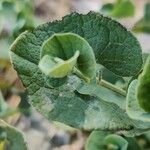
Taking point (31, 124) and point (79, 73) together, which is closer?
point (79, 73)

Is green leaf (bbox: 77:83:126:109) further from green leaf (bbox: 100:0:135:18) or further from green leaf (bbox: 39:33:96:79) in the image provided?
green leaf (bbox: 100:0:135:18)

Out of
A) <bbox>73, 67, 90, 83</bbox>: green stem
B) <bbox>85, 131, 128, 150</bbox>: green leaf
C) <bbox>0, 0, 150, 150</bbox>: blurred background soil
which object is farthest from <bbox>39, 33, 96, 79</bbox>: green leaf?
<bbox>0, 0, 150, 150</bbox>: blurred background soil

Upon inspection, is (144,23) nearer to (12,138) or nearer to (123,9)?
(123,9)

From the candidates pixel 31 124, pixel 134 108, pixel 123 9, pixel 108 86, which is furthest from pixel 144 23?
pixel 134 108

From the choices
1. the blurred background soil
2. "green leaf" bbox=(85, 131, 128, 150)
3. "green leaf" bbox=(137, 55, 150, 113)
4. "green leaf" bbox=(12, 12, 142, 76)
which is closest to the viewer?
"green leaf" bbox=(137, 55, 150, 113)

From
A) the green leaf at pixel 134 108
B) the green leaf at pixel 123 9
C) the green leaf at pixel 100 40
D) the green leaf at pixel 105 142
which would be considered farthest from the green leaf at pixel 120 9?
the green leaf at pixel 134 108

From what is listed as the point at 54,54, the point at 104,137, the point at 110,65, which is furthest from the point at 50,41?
the point at 104,137

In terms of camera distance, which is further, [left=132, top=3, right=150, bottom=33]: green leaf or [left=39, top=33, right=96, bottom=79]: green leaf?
[left=132, top=3, right=150, bottom=33]: green leaf

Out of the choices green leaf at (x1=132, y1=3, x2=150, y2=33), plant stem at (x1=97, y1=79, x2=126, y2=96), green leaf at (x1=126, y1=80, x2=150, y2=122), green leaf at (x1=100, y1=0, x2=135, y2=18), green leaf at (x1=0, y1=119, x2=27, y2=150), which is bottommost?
green leaf at (x1=0, y1=119, x2=27, y2=150)
